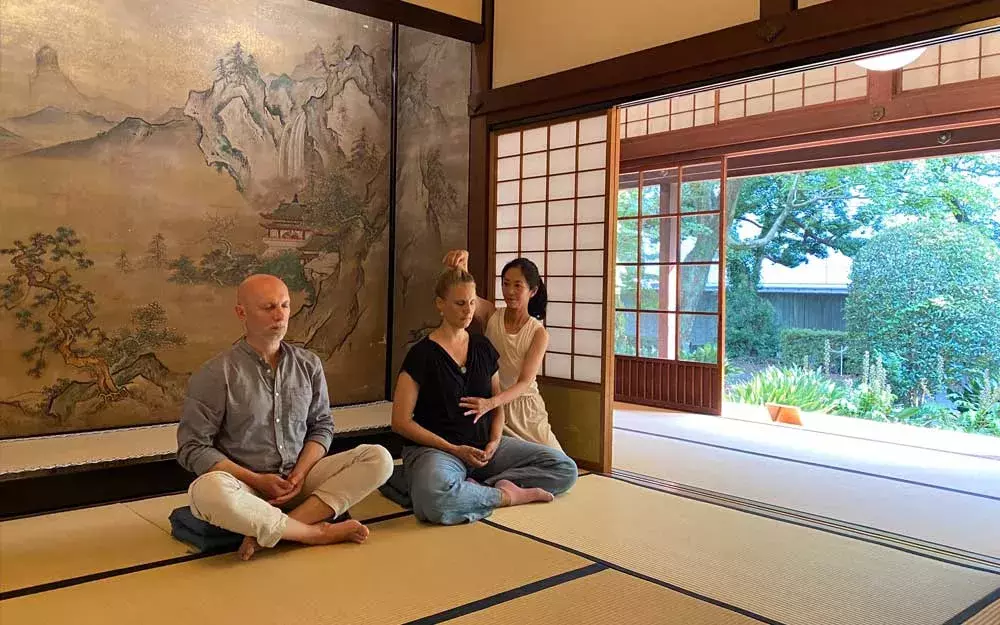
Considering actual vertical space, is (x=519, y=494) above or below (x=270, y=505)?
below

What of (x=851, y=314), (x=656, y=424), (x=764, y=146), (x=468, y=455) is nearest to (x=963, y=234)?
(x=851, y=314)

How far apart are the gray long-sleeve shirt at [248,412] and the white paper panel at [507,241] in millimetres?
2126

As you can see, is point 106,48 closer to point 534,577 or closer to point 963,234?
point 534,577

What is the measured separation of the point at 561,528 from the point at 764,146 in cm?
409

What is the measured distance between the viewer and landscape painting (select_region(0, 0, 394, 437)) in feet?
13.3

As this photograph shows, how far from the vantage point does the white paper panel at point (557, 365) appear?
14.7ft

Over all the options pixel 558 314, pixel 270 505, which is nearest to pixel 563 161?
pixel 558 314

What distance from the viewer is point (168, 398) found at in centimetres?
455

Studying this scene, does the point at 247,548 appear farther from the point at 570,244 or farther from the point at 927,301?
the point at 927,301

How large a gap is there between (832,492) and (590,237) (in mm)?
1703

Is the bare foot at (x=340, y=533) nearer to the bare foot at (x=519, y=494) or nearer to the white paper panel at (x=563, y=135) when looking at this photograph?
the bare foot at (x=519, y=494)

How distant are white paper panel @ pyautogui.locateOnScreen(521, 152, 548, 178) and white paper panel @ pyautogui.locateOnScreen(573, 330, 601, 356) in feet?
3.03

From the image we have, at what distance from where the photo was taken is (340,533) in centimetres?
273

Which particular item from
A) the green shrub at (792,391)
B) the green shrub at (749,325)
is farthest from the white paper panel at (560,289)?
the green shrub at (749,325)
